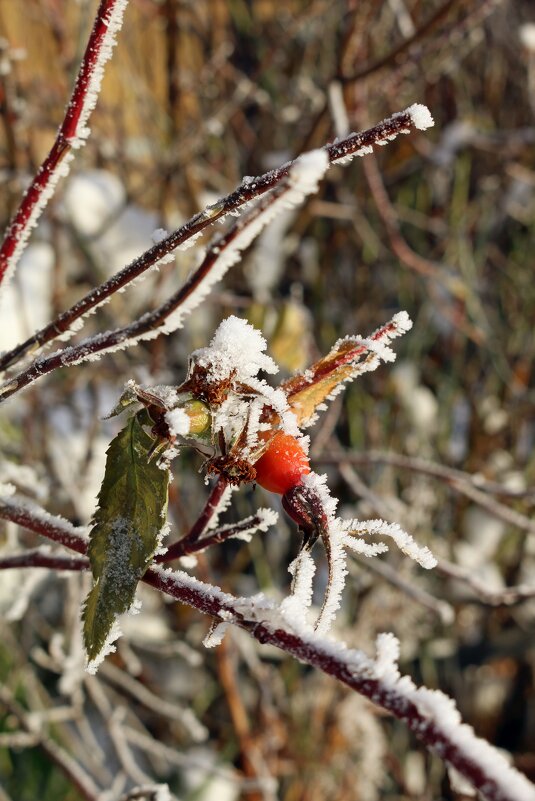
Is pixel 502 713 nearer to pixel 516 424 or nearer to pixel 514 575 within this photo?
pixel 514 575

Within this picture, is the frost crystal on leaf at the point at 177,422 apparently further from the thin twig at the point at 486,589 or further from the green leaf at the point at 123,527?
the thin twig at the point at 486,589

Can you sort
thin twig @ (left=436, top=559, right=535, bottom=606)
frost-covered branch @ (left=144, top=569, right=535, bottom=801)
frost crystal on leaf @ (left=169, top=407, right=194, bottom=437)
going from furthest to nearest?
thin twig @ (left=436, top=559, right=535, bottom=606) < frost crystal on leaf @ (left=169, top=407, right=194, bottom=437) < frost-covered branch @ (left=144, top=569, right=535, bottom=801)

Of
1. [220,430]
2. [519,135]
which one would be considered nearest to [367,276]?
[519,135]

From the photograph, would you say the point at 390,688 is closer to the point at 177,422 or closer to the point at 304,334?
the point at 177,422

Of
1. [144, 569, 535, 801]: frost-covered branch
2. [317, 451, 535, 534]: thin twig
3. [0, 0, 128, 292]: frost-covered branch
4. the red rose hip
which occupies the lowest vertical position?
[144, 569, 535, 801]: frost-covered branch

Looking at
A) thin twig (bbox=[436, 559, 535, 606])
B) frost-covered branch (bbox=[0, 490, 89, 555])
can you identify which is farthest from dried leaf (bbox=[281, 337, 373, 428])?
thin twig (bbox=[436, 559, 535, 606])

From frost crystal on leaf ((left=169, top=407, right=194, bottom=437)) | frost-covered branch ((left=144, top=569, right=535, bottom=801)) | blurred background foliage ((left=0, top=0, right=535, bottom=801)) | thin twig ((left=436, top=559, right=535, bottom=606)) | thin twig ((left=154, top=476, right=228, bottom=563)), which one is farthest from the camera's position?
blurred background foliage ((left=0, top=0, right=535, bottom=801))

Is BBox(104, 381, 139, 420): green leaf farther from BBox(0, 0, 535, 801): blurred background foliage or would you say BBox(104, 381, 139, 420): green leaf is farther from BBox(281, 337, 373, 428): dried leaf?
BBox(0, 0, 535, 801): blurred background foliage

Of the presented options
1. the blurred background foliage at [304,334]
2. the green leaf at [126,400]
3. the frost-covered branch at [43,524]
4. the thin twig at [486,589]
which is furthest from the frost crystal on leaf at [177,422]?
the blurred background foliage at [304,334]
